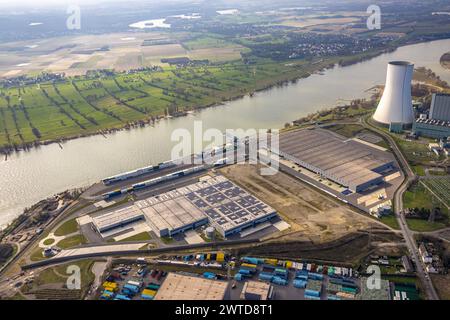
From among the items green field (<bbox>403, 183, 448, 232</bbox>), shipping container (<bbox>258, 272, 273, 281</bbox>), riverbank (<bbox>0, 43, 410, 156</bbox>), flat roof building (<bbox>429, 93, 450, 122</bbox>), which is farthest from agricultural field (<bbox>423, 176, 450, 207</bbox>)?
riverbank (<bbox>0, 43, 410, 156</bbox>)

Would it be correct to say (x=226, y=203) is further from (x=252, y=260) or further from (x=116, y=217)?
(x=116, y=217)

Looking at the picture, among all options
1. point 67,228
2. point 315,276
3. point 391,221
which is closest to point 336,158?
point 391,221

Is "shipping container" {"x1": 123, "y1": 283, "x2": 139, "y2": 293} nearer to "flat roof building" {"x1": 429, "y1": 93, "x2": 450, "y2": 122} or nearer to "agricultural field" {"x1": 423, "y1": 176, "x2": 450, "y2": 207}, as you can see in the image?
"agricultural field" {"x1": 423, "y1": 176, "x2": 450, "y2": 207}

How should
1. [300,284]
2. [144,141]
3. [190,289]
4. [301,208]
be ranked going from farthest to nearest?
[144,141] → [301,208] → [300,284] → [190,289]

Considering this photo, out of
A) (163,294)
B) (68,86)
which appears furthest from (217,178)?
(68,86)

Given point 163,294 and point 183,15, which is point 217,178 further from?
point 183,15

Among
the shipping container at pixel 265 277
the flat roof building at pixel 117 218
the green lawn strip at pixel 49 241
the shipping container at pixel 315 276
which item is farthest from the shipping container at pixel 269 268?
the green lawn strip at pixel 49 241

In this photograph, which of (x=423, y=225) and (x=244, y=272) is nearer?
(x=244, y=272)
